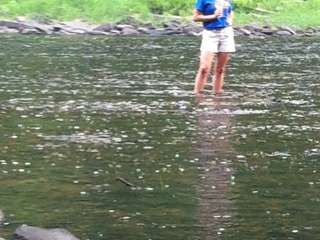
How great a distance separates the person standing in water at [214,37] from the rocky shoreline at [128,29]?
16.2 meters

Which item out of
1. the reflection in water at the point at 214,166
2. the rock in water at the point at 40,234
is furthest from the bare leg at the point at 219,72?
the rock in water at the point at 40,234

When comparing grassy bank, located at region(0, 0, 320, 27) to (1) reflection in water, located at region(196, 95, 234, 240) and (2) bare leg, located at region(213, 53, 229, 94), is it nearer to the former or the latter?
(2) bare leg, located at region(213, 53, 229, 94)

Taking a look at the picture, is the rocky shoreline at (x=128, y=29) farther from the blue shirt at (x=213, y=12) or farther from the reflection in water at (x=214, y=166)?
the reflection in water at (x=214, y=166)

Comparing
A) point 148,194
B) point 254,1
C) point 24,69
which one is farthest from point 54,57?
point 254,1

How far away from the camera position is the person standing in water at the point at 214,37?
Answer: 41.7 feet

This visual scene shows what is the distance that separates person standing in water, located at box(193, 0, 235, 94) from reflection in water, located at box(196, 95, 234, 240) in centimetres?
124

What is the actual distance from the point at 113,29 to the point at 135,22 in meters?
2.78

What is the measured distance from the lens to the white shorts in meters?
12.8

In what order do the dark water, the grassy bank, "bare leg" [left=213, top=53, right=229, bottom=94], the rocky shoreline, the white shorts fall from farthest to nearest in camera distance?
the grassy bank, the rocky shoreline, the white shorts, "bare leg" [left=213, top=53, right=229, bottom=94], the dark water

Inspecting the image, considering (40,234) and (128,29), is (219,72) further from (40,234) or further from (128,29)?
(128,29)

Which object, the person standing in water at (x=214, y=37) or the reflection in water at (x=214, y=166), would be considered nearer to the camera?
the reflection in water at (x=214, y=166)

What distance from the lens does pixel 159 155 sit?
8.21m

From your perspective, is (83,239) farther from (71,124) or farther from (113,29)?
(113,29)

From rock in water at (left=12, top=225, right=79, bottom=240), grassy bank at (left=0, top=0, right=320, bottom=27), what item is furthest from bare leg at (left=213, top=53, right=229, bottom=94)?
grassy bank at (left=0, top=0, right=320, bottom=27)
